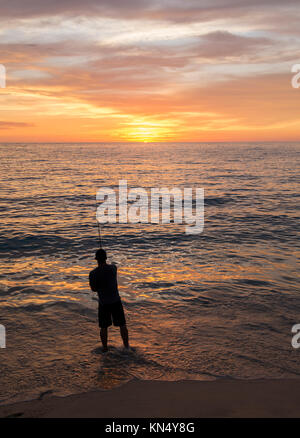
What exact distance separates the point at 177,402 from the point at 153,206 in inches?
902

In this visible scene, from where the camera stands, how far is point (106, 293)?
23.8 ft

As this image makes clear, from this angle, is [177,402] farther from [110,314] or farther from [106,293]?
[106,293]

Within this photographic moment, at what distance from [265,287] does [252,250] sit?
4.33 meters

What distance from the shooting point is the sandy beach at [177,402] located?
513 centimetres

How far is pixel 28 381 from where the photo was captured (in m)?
6.28

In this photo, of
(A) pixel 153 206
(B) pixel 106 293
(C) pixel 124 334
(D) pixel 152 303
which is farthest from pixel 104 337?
(A) pixel 153 206

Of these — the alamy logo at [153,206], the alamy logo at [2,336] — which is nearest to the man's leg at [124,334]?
the alamy logo at [2,336]

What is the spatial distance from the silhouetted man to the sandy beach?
144 centimetres

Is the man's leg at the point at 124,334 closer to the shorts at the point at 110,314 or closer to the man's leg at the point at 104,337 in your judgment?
the shorts at the point at 110,314

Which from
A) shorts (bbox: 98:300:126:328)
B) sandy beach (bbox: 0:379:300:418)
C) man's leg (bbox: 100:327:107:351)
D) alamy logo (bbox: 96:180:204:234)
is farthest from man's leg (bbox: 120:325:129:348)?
alamy logo (bbox: 96:180:204:234)

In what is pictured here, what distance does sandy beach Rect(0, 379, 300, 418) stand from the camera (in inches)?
202

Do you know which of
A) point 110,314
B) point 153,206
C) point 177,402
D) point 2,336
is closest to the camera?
point 177,402

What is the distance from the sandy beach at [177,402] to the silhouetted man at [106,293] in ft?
4.73

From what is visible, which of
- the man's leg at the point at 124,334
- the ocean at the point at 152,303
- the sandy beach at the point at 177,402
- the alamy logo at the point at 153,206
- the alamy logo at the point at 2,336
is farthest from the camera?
the alamy logo at the point at 153,206
